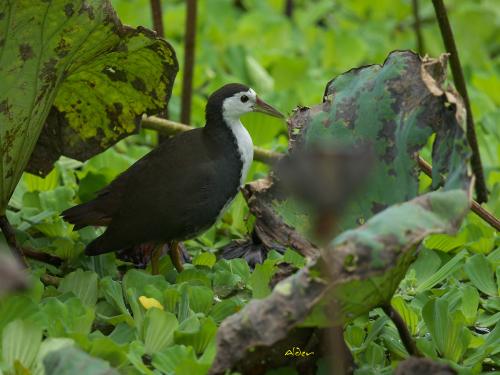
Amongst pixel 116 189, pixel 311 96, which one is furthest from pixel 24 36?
pixel 311 96

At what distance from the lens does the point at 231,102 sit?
134 inches

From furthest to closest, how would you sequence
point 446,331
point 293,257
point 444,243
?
point 444,243 < point 293,257 < point 446,331

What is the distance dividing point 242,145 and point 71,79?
0.54 metres

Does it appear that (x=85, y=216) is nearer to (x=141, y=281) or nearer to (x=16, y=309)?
(x=141, y=281)

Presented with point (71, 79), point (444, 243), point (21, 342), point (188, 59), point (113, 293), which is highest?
point (71, 79)

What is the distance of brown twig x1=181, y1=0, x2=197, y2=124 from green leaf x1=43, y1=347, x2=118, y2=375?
6.28ft

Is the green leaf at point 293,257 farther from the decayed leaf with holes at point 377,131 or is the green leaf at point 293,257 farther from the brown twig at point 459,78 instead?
the brown twig at point 459,78

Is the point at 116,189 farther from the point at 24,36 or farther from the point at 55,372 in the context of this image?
the point at 55,372

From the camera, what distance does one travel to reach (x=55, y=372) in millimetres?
2086

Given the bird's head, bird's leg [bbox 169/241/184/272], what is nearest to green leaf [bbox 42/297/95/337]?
bird's leg [bbox 169/241/184/272]

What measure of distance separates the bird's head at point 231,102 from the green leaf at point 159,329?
39.7 inches

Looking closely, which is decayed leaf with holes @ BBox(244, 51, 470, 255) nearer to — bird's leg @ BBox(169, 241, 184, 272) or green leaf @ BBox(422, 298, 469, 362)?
green leaf @ BBox(422, 298, 469, 362)

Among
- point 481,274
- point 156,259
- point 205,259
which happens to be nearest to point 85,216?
point 156,259
